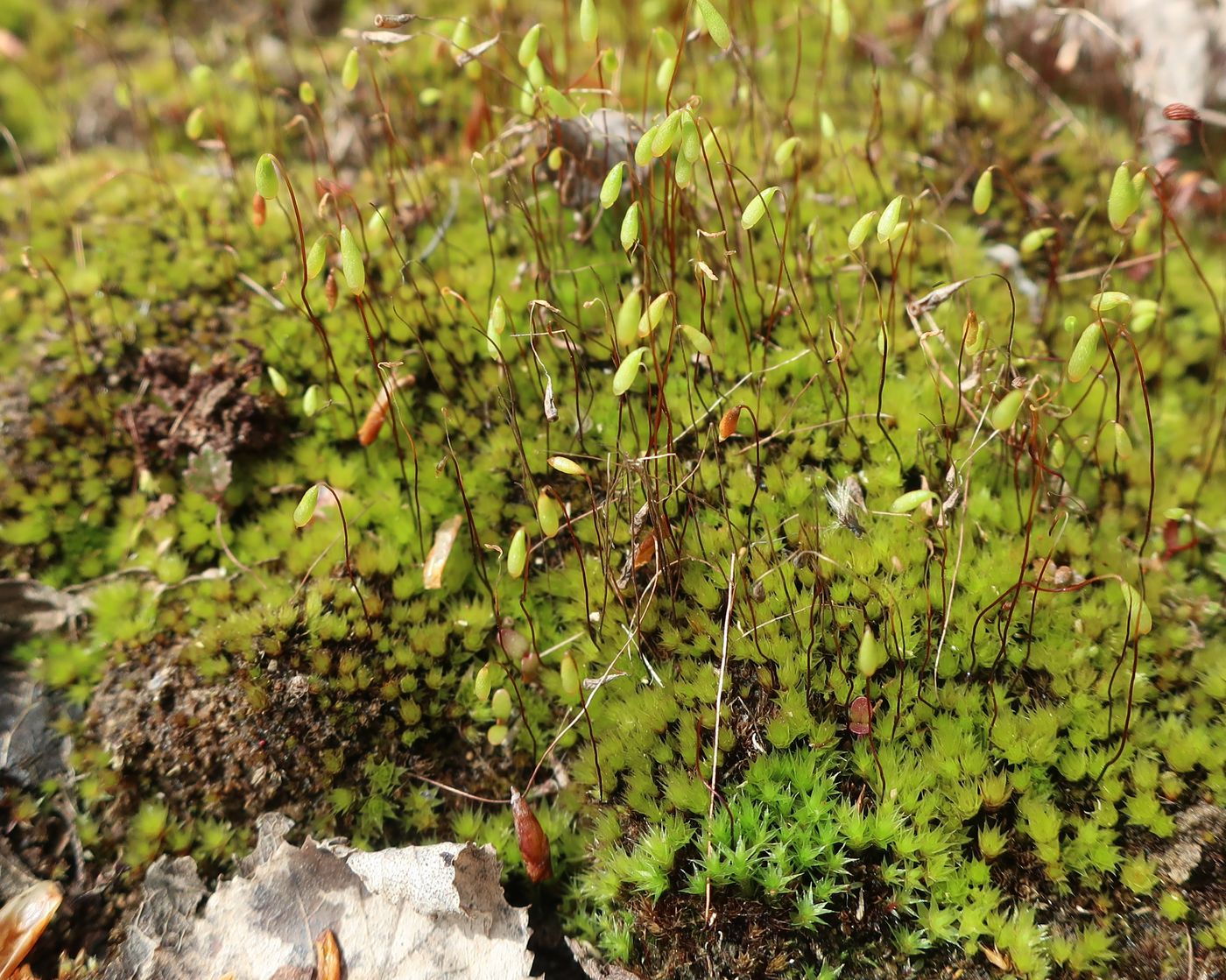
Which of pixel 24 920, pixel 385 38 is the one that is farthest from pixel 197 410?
pixel 24 920

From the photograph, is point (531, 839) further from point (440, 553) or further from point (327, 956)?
point (440, 553)

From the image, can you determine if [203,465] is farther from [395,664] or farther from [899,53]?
[899,53]

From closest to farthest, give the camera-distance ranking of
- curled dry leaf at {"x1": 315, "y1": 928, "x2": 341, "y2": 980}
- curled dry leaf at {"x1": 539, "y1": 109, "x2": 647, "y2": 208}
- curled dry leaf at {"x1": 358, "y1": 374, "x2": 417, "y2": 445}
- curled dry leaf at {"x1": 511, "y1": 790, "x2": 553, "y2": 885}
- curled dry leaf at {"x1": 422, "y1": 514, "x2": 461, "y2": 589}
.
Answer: curled dry leaf at {"x1": 315, "y1": 928, "x2": 341, "y2": 980} < curled dry leaf at {"x1": 511, "y1": 790, "x2": 553, "y2": 885} < curled dry leaf at {"x1": 422, "y1": 514, "x2": 461, "y2": 589} < curled dry leaf at {"x1": 358, "y1": 374, "x2": 417, "y2": 445} < curled dry leaf at {"x1": 539, "y1": 109, "x2": 647, "y2": 208}

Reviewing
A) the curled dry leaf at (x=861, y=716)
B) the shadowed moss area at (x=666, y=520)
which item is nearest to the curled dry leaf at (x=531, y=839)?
the shadowed moss area at (x=666, y=520)

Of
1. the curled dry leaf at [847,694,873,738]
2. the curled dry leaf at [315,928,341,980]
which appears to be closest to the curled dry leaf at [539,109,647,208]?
the curled dry leaf at [847,694,873,738]

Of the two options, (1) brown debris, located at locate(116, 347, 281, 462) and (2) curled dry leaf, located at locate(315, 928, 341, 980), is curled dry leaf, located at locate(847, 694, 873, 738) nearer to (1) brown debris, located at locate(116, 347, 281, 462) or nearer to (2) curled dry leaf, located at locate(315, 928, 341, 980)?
(2) curled dry leaf, located at locate(315, 928, 341, 980)

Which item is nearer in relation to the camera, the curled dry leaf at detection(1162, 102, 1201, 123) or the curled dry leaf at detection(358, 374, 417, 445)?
the curled dry leaf at detection(1162, 102, 1201, 123)
